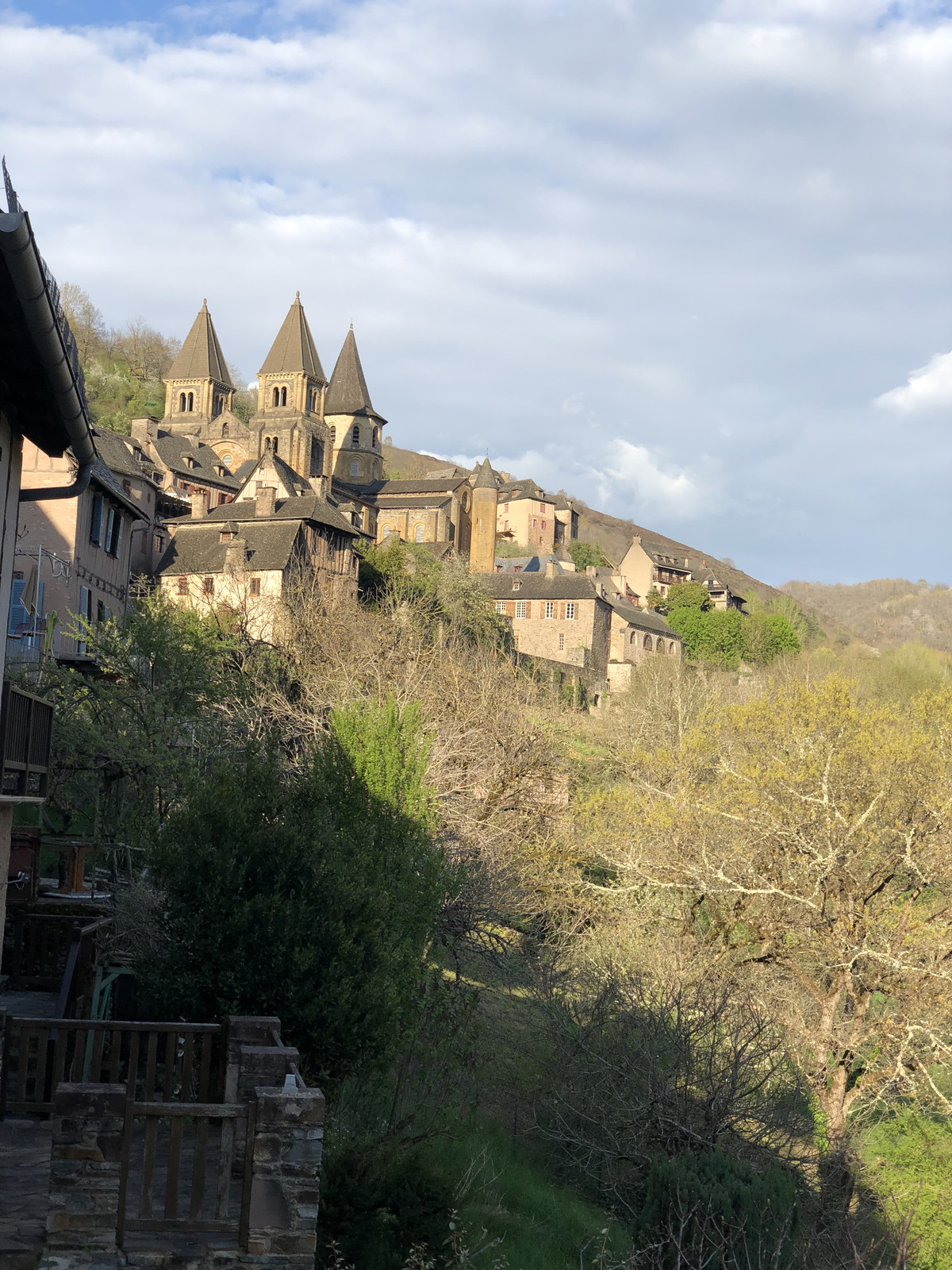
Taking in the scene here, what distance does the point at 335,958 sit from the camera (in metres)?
12.4

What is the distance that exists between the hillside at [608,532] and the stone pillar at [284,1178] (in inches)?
5216

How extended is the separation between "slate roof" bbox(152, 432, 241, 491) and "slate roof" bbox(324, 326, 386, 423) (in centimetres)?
2348

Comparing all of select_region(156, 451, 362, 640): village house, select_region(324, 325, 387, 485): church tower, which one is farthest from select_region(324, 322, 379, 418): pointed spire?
select_region(156, 451, 362, 640): village house

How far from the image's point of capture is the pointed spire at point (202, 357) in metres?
104

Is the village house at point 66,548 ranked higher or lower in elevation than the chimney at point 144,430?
lower

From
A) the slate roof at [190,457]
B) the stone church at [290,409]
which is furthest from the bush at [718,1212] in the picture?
the stone church at [290,409]

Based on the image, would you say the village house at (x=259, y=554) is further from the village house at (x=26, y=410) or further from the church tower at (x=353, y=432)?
the church tower at (x=353, y=432)

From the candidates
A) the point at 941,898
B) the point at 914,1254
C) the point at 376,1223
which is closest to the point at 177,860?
the point at 376,1223

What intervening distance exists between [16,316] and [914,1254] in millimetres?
19762

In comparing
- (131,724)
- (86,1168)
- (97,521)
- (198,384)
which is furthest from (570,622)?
(86,1168)

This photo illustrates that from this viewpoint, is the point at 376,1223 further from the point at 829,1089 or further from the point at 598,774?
the point at 598,774

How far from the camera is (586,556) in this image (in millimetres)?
121688

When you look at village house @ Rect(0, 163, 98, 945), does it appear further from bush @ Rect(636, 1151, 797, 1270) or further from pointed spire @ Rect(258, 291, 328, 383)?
pointed spire @ Rect(258, 291, 328, 383)

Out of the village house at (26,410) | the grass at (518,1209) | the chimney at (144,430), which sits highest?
the chimney at (144,430)
